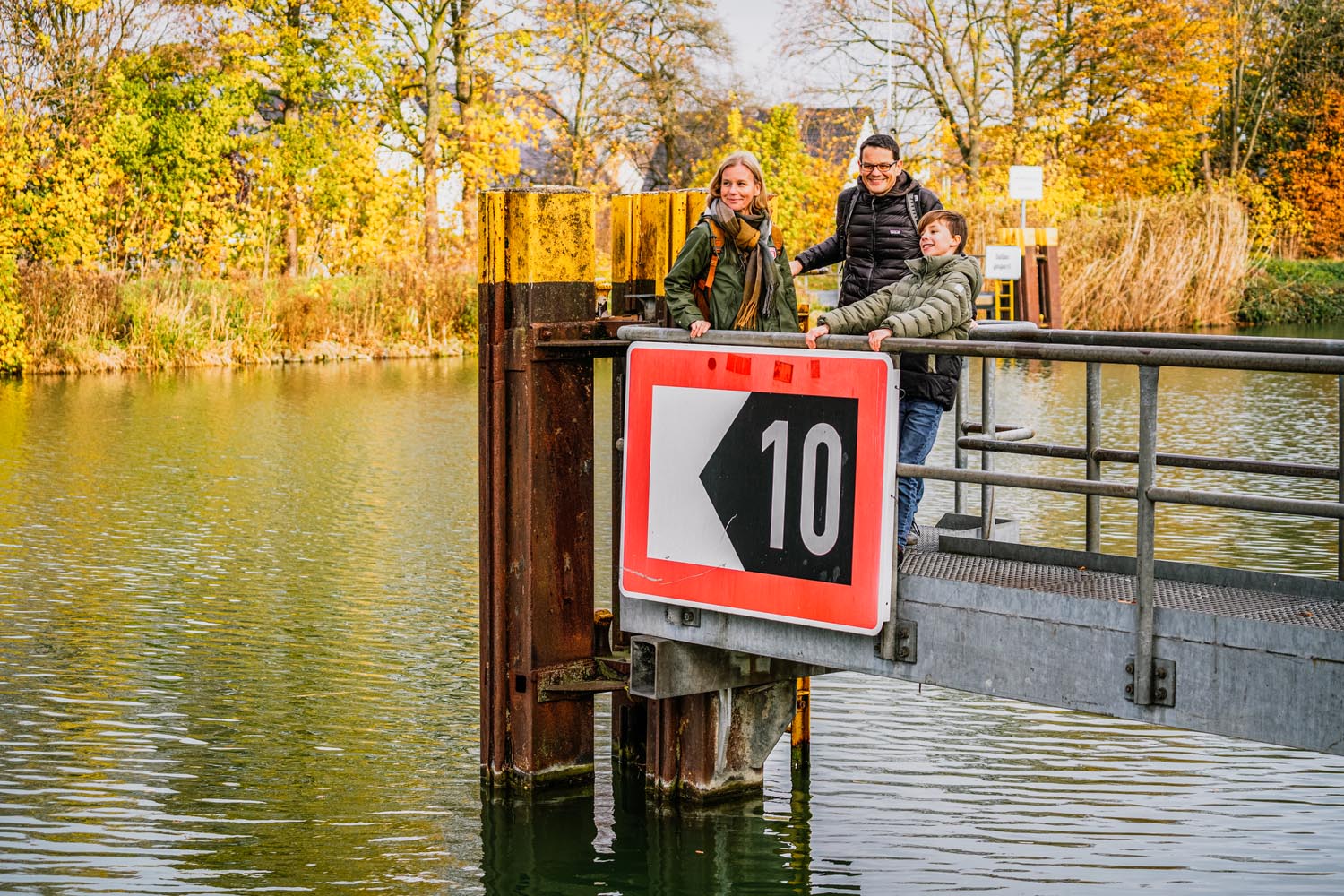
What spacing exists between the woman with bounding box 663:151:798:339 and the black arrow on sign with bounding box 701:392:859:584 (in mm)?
583

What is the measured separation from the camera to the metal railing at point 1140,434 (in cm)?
563

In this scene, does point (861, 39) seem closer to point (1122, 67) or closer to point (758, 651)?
point (1122, 67)

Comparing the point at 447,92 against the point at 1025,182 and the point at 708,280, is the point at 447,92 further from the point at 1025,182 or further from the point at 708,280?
the point at 708,280

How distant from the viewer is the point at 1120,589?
21.1 ft

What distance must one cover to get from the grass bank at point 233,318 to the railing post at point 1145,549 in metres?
27.0

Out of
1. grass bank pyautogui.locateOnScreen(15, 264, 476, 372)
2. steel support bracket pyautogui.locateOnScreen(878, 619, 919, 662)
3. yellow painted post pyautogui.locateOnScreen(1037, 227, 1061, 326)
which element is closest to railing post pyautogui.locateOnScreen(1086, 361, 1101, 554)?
steel support bracket pyautogui.locateOnScreen(878, 619, 919, 662)

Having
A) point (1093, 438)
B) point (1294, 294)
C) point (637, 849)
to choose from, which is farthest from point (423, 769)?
point (1294, 294)

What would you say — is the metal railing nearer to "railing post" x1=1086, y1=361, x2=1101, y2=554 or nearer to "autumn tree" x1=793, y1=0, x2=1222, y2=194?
"railing post" x1=1086, y1=361, x2=1101, y2=554

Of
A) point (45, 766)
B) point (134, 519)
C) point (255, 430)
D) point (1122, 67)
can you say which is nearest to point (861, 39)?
point (1122, 67)

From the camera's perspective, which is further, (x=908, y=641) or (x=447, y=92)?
(x=447, y=92)

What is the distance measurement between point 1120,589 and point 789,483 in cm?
122

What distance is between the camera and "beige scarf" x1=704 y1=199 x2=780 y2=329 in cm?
720

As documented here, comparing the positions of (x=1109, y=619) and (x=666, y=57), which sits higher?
(x=666, y=57)

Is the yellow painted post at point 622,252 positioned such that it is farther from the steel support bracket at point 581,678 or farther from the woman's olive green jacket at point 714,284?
the steel support bracket at point 581,678
